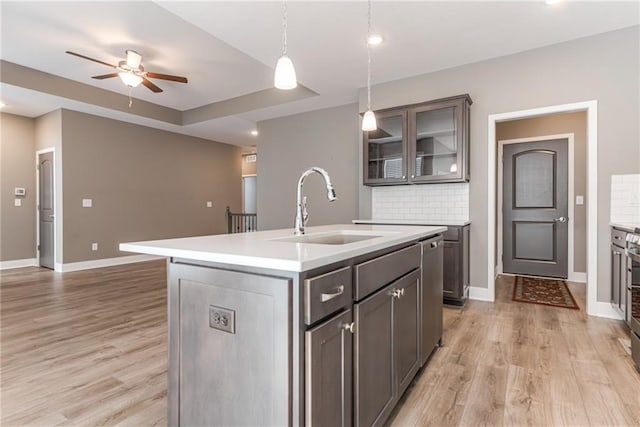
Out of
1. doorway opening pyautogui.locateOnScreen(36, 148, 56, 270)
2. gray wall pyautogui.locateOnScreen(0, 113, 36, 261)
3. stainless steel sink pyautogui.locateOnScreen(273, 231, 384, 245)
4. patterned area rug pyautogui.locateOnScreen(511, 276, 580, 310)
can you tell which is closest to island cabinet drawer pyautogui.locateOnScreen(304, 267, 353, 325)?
stainless steel sink pyautogui.locateOnScreen(273, 231, 384, 245)

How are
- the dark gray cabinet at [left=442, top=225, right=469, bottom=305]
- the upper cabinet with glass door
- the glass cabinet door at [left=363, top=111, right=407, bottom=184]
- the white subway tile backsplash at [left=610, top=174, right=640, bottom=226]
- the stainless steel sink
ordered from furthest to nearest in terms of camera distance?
the glass cabinet door at [left=363, top=111, right=407, bottom=184] → the upper cabinet with glass door → the dark gray cabinet at [left=442, top=225, right=469, bottom=305] → the white subway tile backsplash at [left=610, top=174, right=640, bottom=226] → the stainless steel sink

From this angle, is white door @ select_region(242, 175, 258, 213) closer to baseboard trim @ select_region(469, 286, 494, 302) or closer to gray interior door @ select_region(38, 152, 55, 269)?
gray interior door @ select_region(38, 152, 55, 269)

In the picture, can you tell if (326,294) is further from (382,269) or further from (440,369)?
(440,369)

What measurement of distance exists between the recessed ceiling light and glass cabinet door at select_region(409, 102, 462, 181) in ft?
2.84

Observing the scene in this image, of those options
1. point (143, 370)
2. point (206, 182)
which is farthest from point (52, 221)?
point (143, 370)

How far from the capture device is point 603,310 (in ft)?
10.3

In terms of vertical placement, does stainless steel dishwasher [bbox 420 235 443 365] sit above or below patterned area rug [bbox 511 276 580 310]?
above

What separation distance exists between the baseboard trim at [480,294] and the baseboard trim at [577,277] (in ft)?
6.29

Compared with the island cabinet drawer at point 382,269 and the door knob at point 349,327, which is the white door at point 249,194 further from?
the door knob at point 349,327

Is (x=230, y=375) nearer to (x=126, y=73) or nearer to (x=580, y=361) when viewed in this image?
(x=580, y=361)

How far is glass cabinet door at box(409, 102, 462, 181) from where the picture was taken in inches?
144

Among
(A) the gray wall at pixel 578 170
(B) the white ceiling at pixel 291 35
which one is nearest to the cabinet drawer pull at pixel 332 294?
(B) the white ceiling at pixel 291 35

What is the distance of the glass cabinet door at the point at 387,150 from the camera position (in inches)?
154

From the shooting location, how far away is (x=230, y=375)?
1.15m
